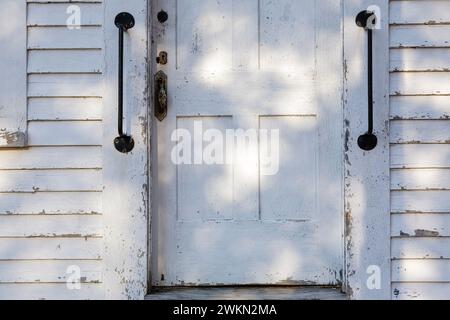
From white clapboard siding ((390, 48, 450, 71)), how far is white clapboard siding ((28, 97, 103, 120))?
146 cm

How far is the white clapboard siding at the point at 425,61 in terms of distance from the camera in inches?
113

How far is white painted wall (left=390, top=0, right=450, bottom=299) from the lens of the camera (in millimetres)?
2877

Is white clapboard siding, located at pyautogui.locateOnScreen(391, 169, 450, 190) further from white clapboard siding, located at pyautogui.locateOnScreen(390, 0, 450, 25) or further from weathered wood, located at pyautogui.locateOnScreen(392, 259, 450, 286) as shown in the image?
white clapboard siding, located at pyautogui.locateOnScreen(390, 0, 450, 25)

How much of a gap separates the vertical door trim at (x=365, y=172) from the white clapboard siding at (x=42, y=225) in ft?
4.13

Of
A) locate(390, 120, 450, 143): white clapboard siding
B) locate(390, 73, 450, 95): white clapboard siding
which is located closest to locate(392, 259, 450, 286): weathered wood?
locate(390, 120, 450, 143): white clapboard siding

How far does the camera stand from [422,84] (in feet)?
9.45

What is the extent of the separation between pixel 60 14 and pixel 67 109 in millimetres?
465

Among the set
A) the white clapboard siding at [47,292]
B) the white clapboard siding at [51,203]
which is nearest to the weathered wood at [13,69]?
the white clapboard siding at [51,203]

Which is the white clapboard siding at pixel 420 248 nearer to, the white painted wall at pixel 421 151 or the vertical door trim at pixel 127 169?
the white painted wall at pixel 421 151

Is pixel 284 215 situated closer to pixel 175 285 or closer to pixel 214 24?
pixel 175 285

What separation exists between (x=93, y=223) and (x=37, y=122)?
0.56 meters

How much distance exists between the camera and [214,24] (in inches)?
119

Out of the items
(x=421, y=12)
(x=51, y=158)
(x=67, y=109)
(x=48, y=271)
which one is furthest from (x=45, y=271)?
(x=421, y=12)
